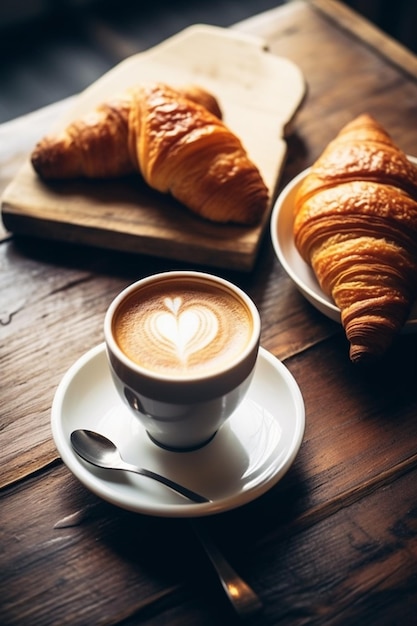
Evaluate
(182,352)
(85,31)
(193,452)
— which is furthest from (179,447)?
(85,31)

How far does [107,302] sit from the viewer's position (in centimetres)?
106

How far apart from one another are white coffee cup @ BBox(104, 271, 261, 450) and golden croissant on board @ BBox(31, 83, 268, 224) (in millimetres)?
331

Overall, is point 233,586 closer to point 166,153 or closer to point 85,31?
point 166,153

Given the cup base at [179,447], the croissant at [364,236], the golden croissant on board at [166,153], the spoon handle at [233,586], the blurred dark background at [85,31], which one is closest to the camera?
the spoon handle at [233,586]

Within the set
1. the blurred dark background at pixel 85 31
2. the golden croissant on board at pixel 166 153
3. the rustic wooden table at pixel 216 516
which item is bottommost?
the blurred dark background at pixel 85 31

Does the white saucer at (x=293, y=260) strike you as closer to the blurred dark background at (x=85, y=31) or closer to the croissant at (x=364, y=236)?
the croissant at (x=364, y=236)

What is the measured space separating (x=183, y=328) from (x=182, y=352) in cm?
3

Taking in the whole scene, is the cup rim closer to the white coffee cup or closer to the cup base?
the white coffee cup

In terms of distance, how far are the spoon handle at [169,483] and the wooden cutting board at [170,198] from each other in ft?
1.36

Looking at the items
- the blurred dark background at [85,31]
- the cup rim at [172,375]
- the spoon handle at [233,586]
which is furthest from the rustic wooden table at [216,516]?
the blurred dark background at [85,31]

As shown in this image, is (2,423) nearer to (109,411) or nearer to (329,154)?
(109,411)

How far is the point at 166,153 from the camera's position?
112cm

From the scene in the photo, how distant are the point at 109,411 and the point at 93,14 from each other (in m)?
2.06

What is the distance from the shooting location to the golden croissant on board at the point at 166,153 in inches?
43.9
